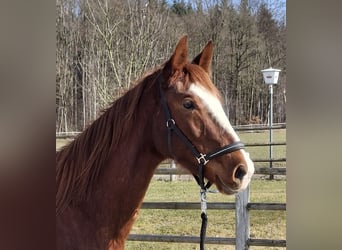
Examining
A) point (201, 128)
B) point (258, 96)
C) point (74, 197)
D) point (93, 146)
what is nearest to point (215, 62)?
point (258, 96)

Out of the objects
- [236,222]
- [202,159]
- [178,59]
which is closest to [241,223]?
[236,222]

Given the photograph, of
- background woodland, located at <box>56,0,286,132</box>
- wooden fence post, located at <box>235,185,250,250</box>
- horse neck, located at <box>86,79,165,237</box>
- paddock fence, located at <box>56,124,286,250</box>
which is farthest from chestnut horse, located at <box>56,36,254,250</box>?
wooden fence post, located at <box>235,185,250,250</box>

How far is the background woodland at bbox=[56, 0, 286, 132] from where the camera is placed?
0.98m

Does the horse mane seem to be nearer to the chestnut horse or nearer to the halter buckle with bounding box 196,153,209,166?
the chestnut horse

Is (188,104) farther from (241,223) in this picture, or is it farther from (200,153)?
(241,223)

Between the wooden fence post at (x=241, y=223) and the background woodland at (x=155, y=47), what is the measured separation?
0.73 meters

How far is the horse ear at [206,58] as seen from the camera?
0.96m

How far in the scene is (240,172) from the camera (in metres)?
0.84

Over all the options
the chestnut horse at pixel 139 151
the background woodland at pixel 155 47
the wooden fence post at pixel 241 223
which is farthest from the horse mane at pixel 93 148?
the wooden fence post at pixel 241 223

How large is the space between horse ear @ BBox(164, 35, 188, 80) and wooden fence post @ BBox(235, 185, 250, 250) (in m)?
0.88

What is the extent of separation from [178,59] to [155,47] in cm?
27

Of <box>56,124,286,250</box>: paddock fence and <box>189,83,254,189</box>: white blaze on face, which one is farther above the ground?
<box>189,83,254,189</box>: white blaze on face
